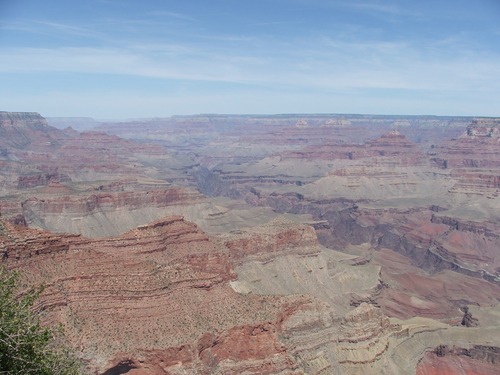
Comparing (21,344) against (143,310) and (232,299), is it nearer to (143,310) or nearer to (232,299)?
(143,310)

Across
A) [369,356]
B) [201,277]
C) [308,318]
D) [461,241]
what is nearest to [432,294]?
[461,241]

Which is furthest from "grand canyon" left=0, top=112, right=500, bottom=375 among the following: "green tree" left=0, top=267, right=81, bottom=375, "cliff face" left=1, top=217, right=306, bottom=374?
"green tree" left=0, top=267, right=81, bottom=375

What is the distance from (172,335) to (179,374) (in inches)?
132

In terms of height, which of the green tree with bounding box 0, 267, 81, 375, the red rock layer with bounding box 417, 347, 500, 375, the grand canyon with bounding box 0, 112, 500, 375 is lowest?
the red rock layer with bounding box 417, 347, 500, 375

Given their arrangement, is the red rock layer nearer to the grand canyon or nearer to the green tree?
the grand canyon

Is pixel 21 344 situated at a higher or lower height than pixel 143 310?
higher

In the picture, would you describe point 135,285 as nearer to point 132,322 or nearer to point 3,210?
point 132,322

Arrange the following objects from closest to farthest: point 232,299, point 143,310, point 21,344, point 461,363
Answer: point 21,344
point 143,310
point 232,299
point 461,363

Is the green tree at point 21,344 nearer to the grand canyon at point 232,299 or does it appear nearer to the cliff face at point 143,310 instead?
the grand canyon at point 232,299

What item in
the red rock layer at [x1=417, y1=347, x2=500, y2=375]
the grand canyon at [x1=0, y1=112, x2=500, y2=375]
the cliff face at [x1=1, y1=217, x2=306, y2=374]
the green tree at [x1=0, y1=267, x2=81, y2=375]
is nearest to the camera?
the green tree at [x1=0, y1=267, x2=81, y2=375]

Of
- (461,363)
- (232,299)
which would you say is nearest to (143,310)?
(232,299)

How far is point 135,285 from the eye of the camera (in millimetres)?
48562

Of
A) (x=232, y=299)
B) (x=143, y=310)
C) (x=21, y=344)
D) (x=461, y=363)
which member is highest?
(x=21, y=344)

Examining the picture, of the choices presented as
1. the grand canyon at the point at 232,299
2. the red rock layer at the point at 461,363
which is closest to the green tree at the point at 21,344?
the grand canyon at the point at 232,299
